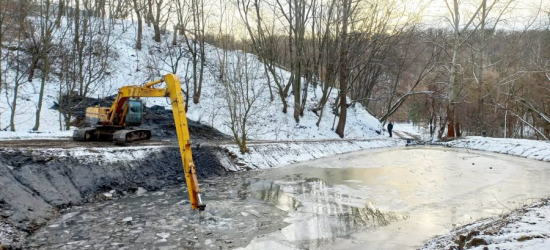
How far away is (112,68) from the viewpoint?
3139 centimetres

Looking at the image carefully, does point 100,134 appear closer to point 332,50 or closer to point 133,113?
point 133,113

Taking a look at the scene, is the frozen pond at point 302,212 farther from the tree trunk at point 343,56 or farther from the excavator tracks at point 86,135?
the tree trunk at point 343,56

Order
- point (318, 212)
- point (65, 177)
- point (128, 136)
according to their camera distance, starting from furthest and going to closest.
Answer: point (128, 136) < point (65, 177) < point (318, 212)

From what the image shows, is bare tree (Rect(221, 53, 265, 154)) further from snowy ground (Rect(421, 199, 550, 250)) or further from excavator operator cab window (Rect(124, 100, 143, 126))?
snowy ground (Rect(421, 199, 550, 250))

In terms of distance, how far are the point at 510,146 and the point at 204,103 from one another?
71.8 feet

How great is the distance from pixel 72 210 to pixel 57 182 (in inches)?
45.0

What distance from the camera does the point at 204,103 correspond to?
30.5 m

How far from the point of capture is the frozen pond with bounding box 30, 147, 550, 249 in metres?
6.55

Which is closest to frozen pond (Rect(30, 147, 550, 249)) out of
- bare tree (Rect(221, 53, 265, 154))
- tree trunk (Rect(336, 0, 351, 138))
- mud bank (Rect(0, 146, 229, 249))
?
mud bank (Rect(0, 146, 229, 249))

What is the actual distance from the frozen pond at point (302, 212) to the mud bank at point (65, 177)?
0.43m

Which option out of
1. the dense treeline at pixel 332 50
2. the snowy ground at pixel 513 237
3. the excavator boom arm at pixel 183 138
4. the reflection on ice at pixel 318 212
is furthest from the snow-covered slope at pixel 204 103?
the snowy ground at pixel 513 237

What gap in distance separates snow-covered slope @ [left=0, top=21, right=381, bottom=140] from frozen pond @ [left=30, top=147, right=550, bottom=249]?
1174 cm

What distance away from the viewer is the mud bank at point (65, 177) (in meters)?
7.40

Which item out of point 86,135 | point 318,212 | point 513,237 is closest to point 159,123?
point 86,135
